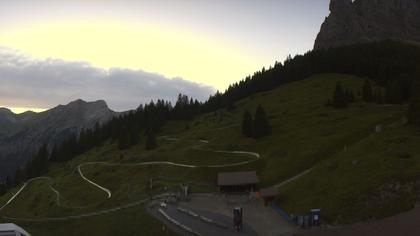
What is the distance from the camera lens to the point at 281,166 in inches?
3413

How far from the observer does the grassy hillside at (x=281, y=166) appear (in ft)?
199

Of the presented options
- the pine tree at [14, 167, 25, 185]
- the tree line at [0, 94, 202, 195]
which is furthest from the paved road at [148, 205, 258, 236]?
the pine tree at [14, 167, 25, 185]

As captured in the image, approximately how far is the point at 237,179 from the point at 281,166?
37.3 ft

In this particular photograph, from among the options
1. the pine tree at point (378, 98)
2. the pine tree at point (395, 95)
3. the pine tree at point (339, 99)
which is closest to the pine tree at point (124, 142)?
the pine tree at point (339, 99)

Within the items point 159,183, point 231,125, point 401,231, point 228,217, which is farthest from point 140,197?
point 231,125

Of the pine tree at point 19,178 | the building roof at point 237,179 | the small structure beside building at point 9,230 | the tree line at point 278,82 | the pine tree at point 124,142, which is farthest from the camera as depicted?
the tree line at point 278,82

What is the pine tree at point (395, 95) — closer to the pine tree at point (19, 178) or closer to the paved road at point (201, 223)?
the paved road at point (201, 223)

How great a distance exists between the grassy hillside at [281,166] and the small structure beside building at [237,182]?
306 centimetres

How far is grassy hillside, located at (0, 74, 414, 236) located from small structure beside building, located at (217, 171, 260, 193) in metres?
3.06

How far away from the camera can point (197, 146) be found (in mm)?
121625

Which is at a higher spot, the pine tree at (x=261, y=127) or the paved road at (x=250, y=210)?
the pine tree at (x=261, y=127)

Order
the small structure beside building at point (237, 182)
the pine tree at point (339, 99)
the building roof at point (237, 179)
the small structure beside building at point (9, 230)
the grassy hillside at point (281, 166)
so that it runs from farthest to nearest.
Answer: the pine tree at point (339, 99) → the small structure beside building at point (237, 182) → the building roof at point (237, 179) → the grassy hillside at point (281, 166) → the small structure beside building at point (9, 230)

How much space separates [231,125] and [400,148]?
251 ft

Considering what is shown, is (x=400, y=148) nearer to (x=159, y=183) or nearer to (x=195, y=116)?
(x=159, y=183)
